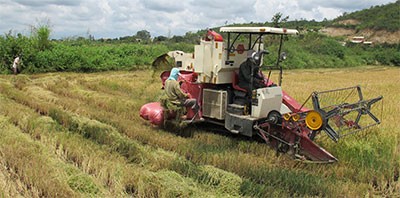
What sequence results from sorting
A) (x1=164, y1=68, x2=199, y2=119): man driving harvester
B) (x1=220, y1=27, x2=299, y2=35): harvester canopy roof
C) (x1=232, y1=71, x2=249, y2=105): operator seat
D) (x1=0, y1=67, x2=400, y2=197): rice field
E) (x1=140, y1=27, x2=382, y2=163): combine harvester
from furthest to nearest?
(x1=164, y1=68, x2=199, y2=119): man driving harvester → (x1=232, y1=71, x2=249, y2=105): operator seat → (x1=220, y1=27, x2=299, y2=35): harvester canopy roof → (x1=140, y1=27, x2=382, y2=163): combine harvester → (x1=0, y1=67, x2=400, y2=197): rice field

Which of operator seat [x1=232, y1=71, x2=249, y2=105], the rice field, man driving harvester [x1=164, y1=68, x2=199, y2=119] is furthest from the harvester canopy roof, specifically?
the rice field

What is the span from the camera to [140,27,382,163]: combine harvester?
→ 6.76m

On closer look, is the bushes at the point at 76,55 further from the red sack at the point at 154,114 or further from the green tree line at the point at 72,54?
the red sack at the point at 154,114

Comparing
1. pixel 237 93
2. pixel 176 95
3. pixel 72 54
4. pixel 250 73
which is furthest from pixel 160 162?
Result: pixel 72 54

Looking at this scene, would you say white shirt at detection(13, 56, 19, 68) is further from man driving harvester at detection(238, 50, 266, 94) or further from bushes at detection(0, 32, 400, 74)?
man driving harvester at detection(238, 50, 266, 94)

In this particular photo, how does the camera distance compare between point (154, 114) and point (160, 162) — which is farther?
point (154, 114)

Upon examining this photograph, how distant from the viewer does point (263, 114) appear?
746cm

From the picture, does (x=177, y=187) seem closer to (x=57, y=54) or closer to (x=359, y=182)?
(x=359, y=182)

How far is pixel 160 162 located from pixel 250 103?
8.20 feet

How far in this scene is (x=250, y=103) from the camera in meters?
7.79

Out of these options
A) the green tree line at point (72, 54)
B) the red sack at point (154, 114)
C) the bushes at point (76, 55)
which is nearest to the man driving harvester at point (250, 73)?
the red sack at point (154, 114)

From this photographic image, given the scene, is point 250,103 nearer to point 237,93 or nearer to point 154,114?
point 237,93

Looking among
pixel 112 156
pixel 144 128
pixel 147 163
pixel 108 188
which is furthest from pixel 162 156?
pixel 144 128

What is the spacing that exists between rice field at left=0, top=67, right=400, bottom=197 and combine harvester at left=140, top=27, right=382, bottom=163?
29 cm
